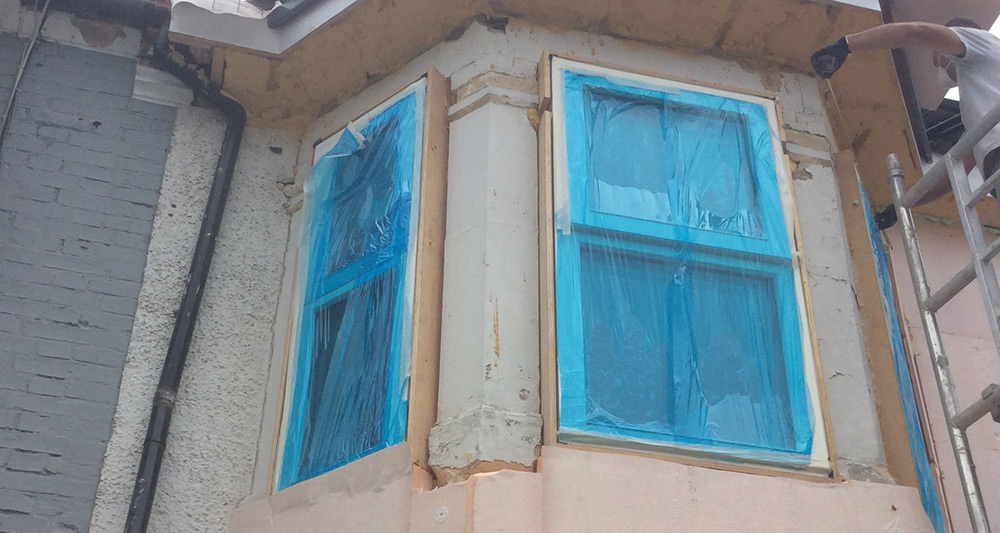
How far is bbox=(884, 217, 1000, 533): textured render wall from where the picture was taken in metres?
5.06

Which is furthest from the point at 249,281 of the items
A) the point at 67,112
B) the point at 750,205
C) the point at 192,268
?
the point at 750,205

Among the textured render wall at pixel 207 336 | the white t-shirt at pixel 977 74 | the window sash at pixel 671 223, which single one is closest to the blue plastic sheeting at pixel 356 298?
the textured render wall at pixel 207 336

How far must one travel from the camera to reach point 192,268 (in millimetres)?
5004

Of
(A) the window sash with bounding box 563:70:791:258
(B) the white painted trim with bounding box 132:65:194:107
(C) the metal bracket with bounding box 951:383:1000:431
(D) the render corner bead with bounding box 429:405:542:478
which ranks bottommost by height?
(D) the render corner bead with bounding box 429:405:542:478

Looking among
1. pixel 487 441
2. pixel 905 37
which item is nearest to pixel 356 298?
pixel 487 441

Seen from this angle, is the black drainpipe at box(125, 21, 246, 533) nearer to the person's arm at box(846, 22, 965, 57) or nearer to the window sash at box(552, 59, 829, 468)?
the window sash at box(552, 59, 829, 468)

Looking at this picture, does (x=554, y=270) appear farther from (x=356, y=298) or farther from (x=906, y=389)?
(x=906, y=389)

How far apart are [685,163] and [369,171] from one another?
1.50 metres

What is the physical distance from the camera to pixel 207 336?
495 centimetres

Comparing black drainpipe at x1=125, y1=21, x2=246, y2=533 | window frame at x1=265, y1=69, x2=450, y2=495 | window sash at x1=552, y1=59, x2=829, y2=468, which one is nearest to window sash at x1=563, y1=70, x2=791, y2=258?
window sash at x1=552, y1=59, x2=829, y2=468

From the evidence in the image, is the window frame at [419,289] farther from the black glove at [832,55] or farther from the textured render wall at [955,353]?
the textured render wall at [955,353]

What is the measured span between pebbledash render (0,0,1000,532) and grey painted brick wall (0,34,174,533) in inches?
0.8

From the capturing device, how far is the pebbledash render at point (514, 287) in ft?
12.9

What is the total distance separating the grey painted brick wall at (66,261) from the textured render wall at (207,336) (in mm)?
75
